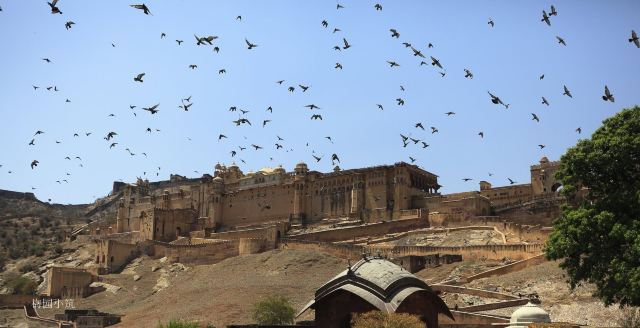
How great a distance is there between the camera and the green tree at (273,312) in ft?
146

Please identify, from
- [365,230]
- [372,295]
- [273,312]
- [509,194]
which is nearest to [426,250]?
[365,230]

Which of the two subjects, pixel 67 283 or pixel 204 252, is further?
pixel 204 252

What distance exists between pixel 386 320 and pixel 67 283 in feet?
177

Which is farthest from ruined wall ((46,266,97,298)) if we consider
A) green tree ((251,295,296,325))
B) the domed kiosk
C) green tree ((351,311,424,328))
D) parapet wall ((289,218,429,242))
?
green tree ((351,311,424,328))

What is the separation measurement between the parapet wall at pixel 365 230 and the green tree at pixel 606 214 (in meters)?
41.1

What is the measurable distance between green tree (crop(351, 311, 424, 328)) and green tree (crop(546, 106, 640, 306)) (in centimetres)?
946

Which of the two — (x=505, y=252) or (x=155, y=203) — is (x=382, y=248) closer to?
(x=505, y=252)

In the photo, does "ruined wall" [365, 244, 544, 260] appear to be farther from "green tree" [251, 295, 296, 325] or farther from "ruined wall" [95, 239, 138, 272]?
"ruined wall" [95, 239, 138, 272]

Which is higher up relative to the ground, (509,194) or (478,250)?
(509,194)

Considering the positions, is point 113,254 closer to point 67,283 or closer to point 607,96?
point 67,283

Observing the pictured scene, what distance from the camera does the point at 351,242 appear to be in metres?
72.6

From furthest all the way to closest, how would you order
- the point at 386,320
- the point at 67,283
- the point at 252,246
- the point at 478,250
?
the point at 252,246 → the point at 67,283 → the point at 478,250 → the point at 386,320

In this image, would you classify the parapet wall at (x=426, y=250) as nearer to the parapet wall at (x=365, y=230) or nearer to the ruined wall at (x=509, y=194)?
the parapet wall at (x=365, y=230)

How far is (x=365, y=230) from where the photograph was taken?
74.2m
